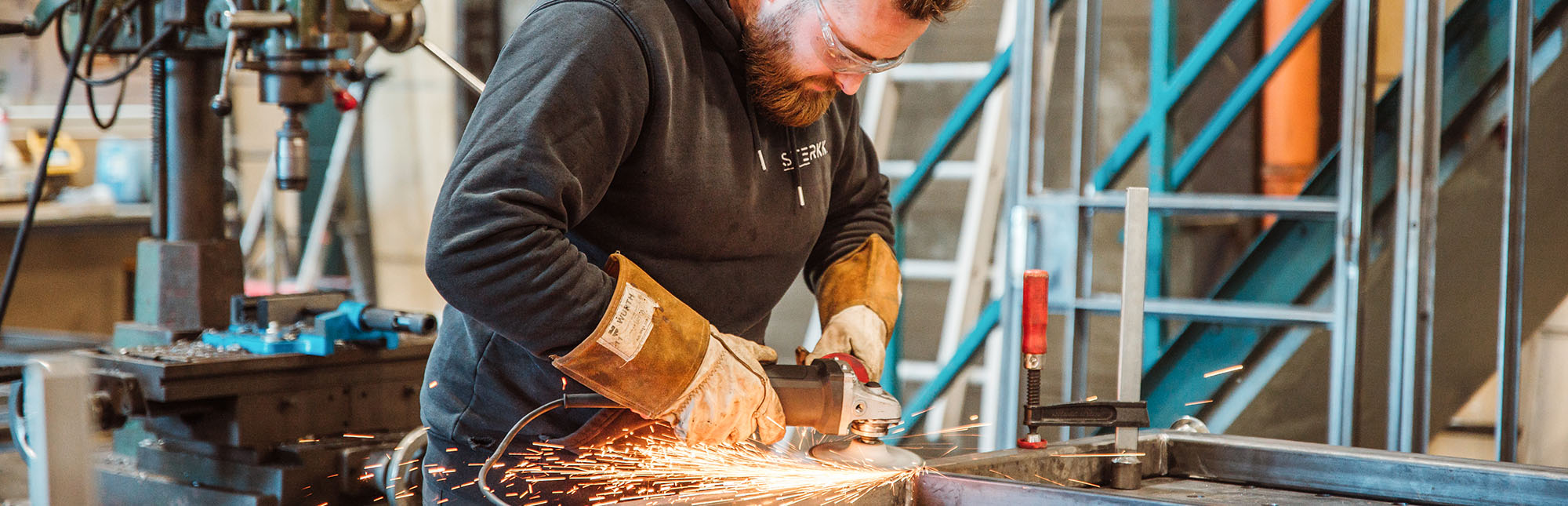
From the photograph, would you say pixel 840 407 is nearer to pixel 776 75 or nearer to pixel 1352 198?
pixel 776 75

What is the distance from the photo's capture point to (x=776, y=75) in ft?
5.81

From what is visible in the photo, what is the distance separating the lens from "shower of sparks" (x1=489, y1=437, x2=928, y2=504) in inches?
61.9

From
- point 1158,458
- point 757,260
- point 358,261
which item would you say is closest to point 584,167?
point 757,260

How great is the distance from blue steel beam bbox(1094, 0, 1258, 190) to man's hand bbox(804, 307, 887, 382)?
1510 millimetres

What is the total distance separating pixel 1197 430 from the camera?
201cm

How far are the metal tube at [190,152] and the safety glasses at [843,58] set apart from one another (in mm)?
1393

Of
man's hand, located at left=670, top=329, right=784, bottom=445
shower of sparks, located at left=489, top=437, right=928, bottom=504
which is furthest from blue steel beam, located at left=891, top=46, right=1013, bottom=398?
man's hand, located at left=670, top=329, right=784, bottom=445

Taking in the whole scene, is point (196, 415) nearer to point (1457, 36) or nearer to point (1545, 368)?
point (1457, 36)

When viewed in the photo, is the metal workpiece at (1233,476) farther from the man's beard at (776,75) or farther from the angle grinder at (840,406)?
the man's beard at (776,75)

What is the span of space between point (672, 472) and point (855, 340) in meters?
0.44

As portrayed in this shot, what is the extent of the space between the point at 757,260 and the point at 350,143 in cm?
465

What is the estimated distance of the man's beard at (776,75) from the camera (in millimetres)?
1750

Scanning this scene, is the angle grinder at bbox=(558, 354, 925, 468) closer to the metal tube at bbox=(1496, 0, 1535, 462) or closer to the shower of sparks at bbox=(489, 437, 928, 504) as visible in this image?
the shower of sparks at bbox=(489, 437, 928, 504)

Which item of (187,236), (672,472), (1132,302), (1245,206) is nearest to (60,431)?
(672,472)
